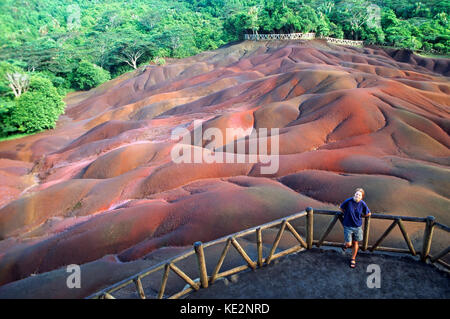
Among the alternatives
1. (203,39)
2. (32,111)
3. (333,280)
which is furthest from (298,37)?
(333,280)

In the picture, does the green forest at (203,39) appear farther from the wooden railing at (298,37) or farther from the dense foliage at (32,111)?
the wooden railing at (298,37)

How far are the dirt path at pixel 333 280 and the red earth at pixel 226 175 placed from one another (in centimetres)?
199

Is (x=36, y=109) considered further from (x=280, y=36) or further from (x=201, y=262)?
(x=280, y=36)

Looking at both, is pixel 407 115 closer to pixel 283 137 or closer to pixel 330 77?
pixel 283 137

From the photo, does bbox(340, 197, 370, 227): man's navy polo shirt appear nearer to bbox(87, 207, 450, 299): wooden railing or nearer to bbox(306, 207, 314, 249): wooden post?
bbox(87, 207, 450, 299): wooden railing

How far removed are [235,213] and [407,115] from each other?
42.5ft

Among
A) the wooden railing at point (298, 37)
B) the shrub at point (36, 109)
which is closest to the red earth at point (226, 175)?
the shrub at point (36, 109)

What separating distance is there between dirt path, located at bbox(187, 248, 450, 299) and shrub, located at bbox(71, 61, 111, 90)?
169ft

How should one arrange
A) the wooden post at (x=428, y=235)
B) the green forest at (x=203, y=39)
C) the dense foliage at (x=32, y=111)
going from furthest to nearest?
the green forest at (x=203, y=39), the dense foliage at (x=32, y=111), the wooden post at (x=428, y=235)

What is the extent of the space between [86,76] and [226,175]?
147ft

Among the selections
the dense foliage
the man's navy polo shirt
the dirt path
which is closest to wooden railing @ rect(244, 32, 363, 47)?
the dense foliage

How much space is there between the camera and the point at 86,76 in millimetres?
50312

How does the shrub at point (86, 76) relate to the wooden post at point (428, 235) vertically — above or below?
below

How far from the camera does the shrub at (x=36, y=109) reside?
103 ft
